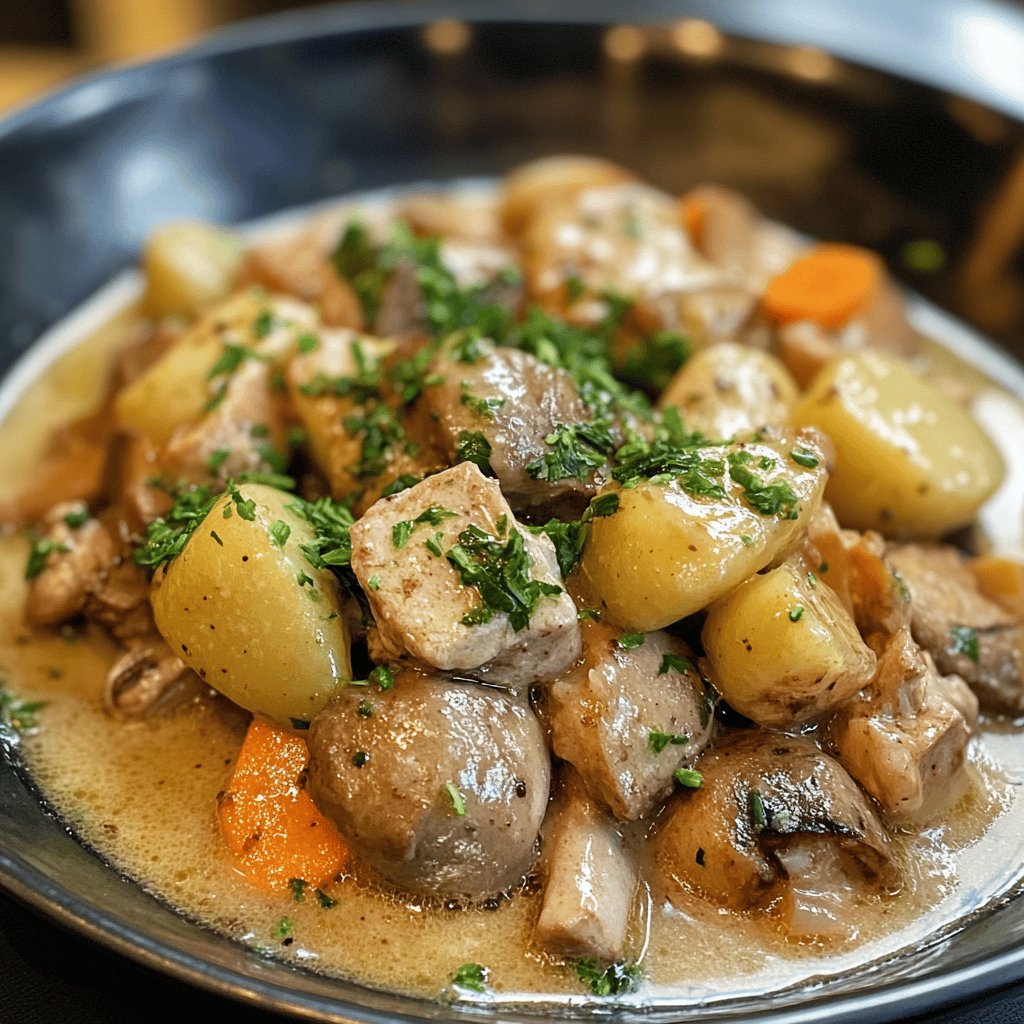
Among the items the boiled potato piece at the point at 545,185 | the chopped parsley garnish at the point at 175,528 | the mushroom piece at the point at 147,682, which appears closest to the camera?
the chopped parsley garnish at the point at 175,528

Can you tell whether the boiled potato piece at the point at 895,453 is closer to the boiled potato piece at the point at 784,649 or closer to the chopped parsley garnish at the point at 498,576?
the boiled potato piece at the point at 784,649

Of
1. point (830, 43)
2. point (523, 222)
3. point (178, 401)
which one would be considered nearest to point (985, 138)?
point (830, 43)

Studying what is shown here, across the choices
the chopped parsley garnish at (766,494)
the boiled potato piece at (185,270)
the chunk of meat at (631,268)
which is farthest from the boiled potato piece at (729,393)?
the boiled potato piece at (185,270)

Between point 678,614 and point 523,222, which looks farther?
point 523,222

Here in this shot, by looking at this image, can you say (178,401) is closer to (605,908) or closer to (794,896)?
(605,908)

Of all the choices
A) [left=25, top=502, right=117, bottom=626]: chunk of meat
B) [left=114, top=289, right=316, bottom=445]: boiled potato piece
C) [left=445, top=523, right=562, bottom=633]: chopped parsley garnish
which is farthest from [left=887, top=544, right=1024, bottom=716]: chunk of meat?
[left=25, top=502, right=117, bottom=626]: chunk of meat

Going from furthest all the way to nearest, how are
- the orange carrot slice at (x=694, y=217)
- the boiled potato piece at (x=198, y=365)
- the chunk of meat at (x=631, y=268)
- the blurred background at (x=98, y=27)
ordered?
the blurred background at (x=98, y=27) → the orange carrot slice at (x=694, y=217) → the chunk of meat at (x=631, y=268) → the boiled potato piece at (x=198, y=365)

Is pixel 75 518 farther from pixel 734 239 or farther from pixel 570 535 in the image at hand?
pixel 734 239
